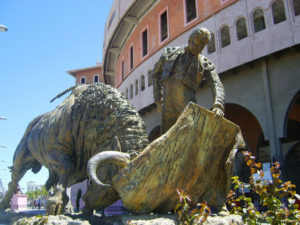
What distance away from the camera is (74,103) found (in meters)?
4.93

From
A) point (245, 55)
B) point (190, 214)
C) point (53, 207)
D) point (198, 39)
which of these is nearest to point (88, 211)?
point (53, 207)

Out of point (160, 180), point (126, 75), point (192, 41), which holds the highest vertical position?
point (126, 75)

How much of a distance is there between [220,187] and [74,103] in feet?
8.98

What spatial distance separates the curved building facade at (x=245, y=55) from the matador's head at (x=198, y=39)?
26.9 ft

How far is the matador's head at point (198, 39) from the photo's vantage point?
143 inches

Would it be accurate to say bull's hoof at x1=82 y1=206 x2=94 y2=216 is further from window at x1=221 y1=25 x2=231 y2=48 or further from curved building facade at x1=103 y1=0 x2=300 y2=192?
window at x1=221 y1=25 x2=231 y2=48

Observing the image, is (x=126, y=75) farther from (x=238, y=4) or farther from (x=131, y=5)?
(x=238, y=4)

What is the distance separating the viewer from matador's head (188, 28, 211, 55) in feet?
11.9

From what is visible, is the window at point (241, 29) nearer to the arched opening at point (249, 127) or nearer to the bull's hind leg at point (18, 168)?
the arched opening at point (249, 127)

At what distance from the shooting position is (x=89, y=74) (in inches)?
1420

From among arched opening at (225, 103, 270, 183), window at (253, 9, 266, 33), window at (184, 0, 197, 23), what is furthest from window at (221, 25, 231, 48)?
arched opening at (225, 103, 270, 183)

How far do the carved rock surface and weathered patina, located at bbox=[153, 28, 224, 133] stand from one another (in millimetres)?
695

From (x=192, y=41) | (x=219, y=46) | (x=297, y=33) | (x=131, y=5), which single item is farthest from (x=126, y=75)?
(x=192, y=41)

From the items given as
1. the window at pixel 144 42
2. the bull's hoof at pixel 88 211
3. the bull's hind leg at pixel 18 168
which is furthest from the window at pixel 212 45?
the bull's hoof at pixel 88 211
